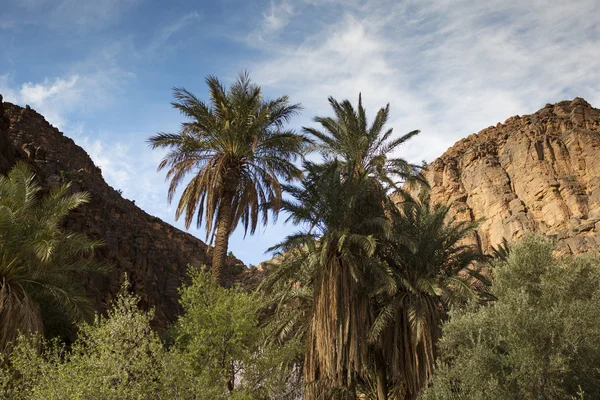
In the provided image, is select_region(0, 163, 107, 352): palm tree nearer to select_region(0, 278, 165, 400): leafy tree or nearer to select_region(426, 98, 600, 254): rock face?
select_region(0, 278, 165, 400): leafy tree

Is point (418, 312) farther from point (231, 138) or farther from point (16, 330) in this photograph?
point (16, 330)

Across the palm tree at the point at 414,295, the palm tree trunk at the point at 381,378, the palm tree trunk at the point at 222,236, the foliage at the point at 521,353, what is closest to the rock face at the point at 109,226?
the palm tree trunk at the point at 222,236

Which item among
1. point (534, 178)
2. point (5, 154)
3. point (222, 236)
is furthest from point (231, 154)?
point (534, 178)

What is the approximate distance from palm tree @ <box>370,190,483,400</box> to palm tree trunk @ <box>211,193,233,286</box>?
5.91 m

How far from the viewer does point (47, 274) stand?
15656 mm

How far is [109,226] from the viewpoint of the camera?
33062 mm

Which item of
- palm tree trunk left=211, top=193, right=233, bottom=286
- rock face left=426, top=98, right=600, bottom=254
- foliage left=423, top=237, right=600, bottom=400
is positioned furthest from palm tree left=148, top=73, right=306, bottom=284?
rock face left=426, top=98, right=600, bottom=254

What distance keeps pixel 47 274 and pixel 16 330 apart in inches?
85.6

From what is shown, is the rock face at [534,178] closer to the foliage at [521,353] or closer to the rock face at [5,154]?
the foliage at [521,353]

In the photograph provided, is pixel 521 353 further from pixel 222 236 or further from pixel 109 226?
pixel 109 226

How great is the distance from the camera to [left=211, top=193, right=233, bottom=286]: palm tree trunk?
18.6 metres

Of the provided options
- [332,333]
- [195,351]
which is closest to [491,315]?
[332,333]

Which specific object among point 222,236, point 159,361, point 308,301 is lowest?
point 159,361

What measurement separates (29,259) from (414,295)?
13152 mm
